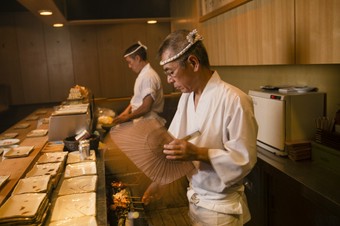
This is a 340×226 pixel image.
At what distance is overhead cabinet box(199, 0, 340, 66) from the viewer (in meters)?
2.27

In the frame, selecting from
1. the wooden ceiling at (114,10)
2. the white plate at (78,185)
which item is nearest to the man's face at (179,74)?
the white plate at (78,185)

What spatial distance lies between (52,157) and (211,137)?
3.95ft

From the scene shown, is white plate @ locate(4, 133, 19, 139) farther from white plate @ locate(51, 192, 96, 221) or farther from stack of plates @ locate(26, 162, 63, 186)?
white plate @ locate(51, 192, 96, 221)

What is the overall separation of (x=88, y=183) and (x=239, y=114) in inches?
36.5

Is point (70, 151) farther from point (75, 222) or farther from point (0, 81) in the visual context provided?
point (0, 81)

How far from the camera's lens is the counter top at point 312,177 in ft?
6.48

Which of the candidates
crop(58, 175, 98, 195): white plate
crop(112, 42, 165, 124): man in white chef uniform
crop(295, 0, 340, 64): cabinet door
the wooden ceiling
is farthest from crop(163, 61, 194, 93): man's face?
the wooden ceiling

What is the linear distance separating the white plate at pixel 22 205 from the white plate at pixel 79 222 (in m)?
0.11

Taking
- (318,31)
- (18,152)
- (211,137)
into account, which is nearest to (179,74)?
(211,137)

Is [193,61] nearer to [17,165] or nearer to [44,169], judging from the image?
[44,169]

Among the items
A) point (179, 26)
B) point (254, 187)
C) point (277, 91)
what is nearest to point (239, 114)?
point (277, 91)

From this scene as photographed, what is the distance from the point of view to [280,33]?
2.84 metres

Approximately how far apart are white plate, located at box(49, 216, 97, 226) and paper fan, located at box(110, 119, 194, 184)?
39cm

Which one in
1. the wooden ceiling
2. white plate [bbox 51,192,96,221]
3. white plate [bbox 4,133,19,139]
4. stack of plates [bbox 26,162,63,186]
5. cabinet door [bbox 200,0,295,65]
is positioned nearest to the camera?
white plate [bbox 51,192,96,221]
